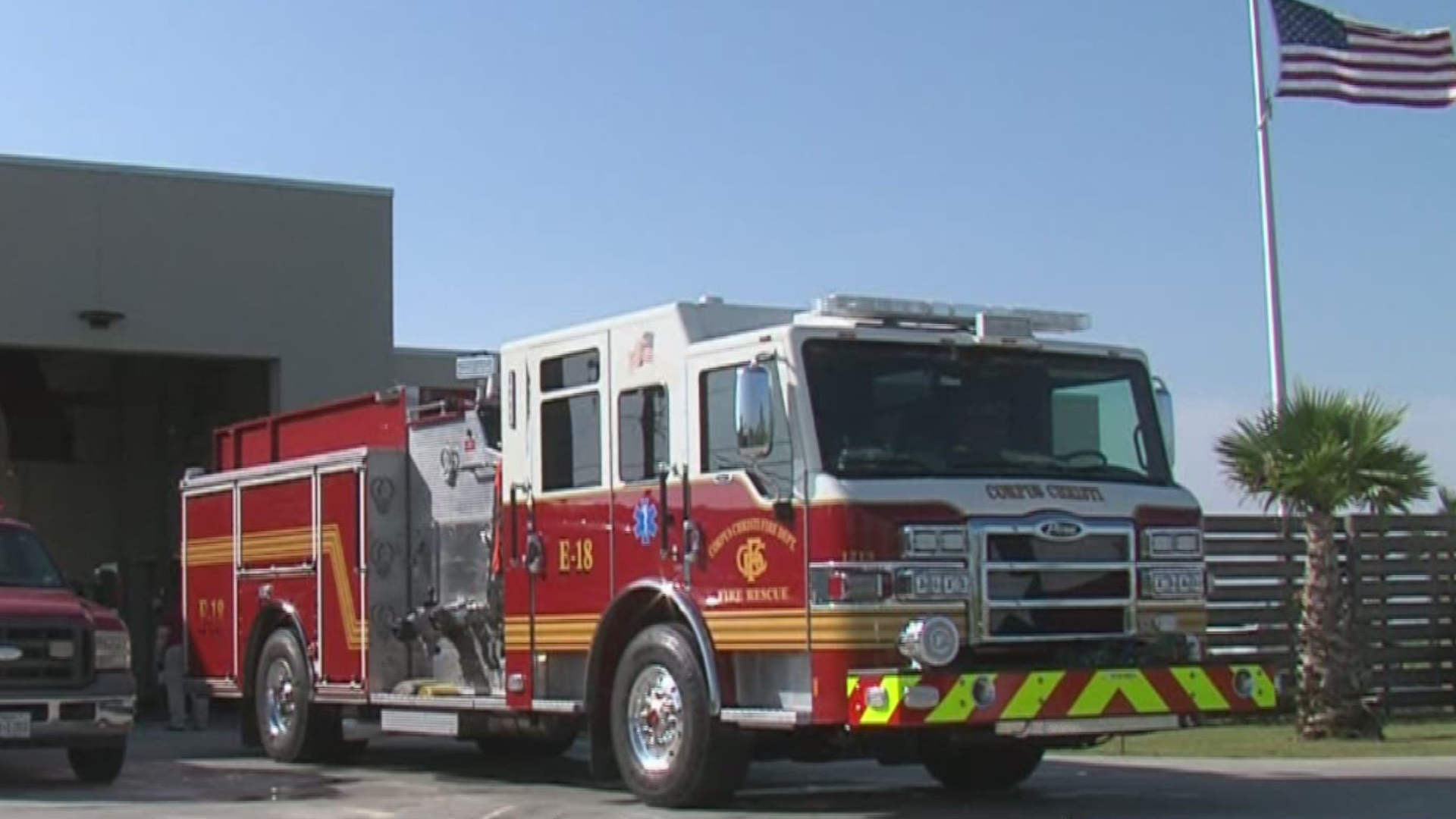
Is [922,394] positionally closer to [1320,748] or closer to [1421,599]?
[1320,748]

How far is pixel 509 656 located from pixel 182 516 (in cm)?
605

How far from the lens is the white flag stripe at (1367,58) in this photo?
22578 mm

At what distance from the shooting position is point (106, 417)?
99.7 ft

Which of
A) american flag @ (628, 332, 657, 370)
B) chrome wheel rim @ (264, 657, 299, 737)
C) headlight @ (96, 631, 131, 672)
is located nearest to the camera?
american flag @ (628, 332, 657, 370)

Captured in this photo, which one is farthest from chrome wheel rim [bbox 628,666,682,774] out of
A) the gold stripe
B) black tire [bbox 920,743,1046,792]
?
the gold stripe

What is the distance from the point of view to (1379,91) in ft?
74.0

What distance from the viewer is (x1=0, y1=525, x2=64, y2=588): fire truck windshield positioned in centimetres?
1589

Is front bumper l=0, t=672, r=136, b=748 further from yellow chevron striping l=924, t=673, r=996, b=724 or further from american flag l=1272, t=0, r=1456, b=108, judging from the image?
american flag l=1272, t=0, r=1456, b=108

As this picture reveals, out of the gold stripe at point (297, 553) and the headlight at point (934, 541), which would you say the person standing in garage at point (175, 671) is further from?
the headlight at point (934, 541)

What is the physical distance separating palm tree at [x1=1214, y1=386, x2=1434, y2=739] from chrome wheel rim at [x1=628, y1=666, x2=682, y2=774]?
7.17 m

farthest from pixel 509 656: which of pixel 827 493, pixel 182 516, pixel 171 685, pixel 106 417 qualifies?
pixel 106 417

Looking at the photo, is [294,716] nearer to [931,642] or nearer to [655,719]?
[655,719]

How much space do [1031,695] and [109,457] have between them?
868 inches

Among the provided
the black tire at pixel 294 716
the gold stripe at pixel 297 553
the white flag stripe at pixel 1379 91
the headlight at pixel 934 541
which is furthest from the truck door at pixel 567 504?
the white flag stripe at pixel 1379 91
